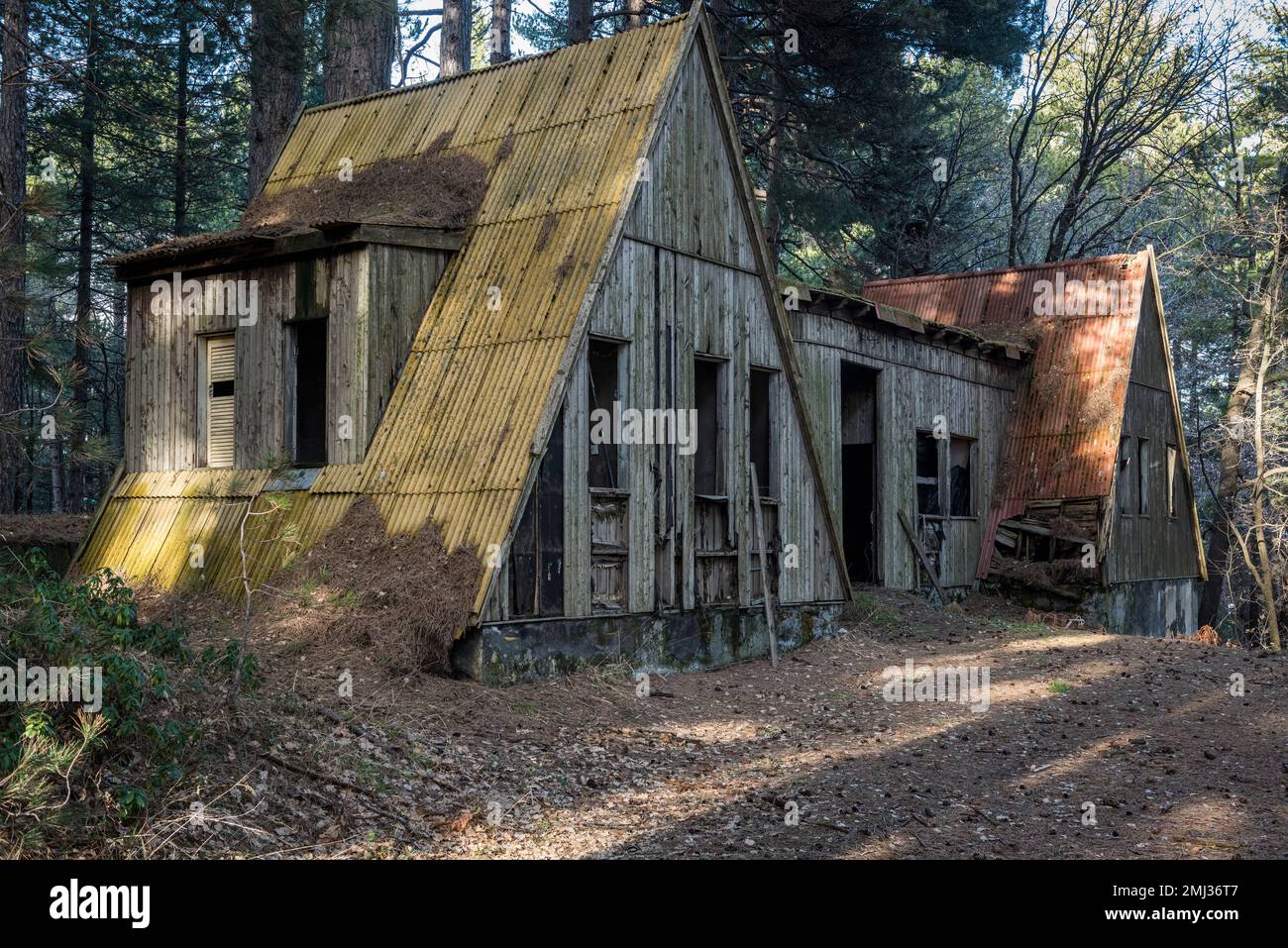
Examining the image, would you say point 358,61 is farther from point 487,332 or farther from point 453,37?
point 487,332

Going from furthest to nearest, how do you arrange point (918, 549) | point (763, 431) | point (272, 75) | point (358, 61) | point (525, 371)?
point (358, 61) → point (918, 549) → point (272, 75) → point (763, 431) → point (525, 371)

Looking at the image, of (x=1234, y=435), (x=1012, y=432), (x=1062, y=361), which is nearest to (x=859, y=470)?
(x=1012, y=432)

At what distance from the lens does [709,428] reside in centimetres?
1627

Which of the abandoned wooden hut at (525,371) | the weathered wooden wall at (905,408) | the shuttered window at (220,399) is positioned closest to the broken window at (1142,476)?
the weathered wooden wall at (905,408)

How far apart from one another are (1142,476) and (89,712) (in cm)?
2297

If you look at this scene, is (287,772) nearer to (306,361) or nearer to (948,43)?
(306,361)

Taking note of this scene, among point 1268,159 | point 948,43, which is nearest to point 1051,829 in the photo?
point 948,43

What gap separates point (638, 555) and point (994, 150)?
35755 mm

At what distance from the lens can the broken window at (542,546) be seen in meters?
12.5

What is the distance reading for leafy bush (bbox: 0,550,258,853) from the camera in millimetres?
6859

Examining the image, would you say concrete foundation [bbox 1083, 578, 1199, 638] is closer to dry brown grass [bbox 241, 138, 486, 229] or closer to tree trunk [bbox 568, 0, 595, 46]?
dry brown grass [bbox 241, 138, 486, 229]

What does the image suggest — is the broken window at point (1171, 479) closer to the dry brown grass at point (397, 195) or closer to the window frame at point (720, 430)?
the window frame at point (720, 430)

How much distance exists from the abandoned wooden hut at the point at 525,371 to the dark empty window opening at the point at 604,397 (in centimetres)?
4
